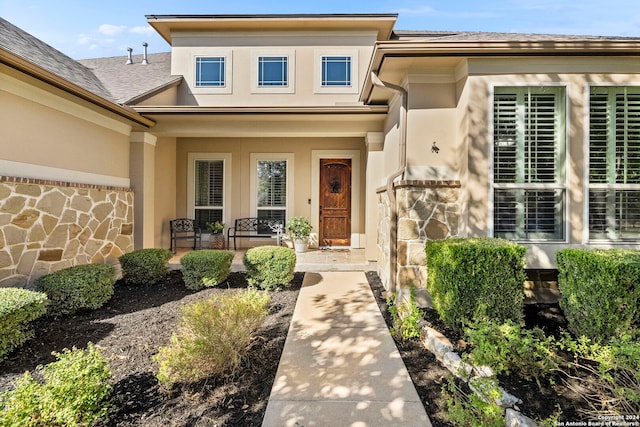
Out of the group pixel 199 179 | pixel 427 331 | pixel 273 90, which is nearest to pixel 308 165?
pixel 273 90

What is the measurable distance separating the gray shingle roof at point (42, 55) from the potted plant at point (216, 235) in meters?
3.46

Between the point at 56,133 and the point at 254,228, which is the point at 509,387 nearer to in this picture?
the point at 56,133

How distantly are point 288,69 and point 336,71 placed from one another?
3.81 ft

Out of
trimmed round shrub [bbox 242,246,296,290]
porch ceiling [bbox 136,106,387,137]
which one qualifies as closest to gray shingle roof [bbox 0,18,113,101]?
porch ceiling [bbox 136,106,387,137]

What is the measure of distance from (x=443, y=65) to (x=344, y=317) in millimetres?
3442

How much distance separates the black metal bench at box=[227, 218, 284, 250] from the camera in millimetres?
8148

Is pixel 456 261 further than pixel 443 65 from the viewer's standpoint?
No

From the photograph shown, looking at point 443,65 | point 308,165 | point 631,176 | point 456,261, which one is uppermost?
point 443,65

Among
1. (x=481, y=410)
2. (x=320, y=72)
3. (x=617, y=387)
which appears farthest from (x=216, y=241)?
(x=617, y=387)

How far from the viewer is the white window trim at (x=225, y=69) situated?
7859 millimetres

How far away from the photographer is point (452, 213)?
13.9 ft

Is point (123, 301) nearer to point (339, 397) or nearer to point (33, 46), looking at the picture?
point (339, 397)

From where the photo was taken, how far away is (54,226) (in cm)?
449

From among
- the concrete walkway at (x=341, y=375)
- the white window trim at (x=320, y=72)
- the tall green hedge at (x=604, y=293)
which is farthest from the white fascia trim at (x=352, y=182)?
the tall green hedge at (x=604, y=293)
